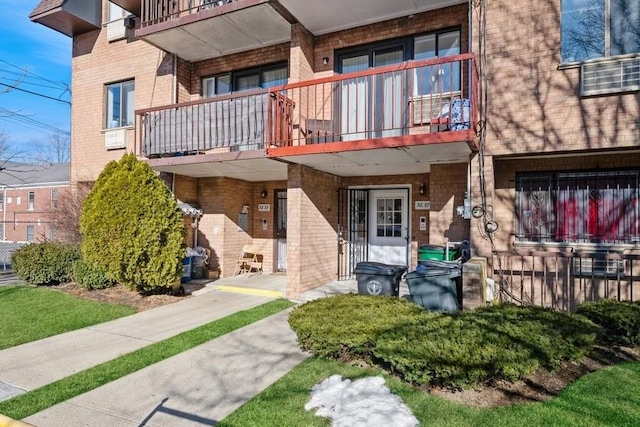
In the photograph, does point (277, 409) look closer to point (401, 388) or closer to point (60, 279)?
point (401, 388)

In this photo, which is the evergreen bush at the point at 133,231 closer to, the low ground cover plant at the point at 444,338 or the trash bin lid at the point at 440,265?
the low ground cover plant at the point at 444,338

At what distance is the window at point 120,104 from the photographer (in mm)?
11164

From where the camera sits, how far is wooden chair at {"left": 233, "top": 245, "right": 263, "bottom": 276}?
10789 millimetres

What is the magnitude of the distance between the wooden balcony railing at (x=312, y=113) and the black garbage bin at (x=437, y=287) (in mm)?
2693

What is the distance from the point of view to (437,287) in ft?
19.7

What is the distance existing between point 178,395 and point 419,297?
3720 mm

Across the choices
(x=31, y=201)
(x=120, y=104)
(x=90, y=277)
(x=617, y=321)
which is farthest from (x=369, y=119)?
(x=31, y=201)

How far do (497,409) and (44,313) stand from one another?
727cm

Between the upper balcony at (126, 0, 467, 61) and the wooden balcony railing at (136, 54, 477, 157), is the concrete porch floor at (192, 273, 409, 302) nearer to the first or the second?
the wooden balcony railing at (136, 54, 477, 157)

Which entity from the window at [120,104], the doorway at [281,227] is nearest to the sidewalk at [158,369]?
the doorway at [281,227]

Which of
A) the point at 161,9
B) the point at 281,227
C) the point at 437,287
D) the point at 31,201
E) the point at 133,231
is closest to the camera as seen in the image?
the point at 437,287

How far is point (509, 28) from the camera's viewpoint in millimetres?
6766

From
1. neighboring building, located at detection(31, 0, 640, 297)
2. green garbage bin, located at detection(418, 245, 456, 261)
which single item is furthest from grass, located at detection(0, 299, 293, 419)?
green garbage bin, located at detection(418, 245, 456, 261)

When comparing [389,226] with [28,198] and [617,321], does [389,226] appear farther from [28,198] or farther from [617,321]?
[28,198]
